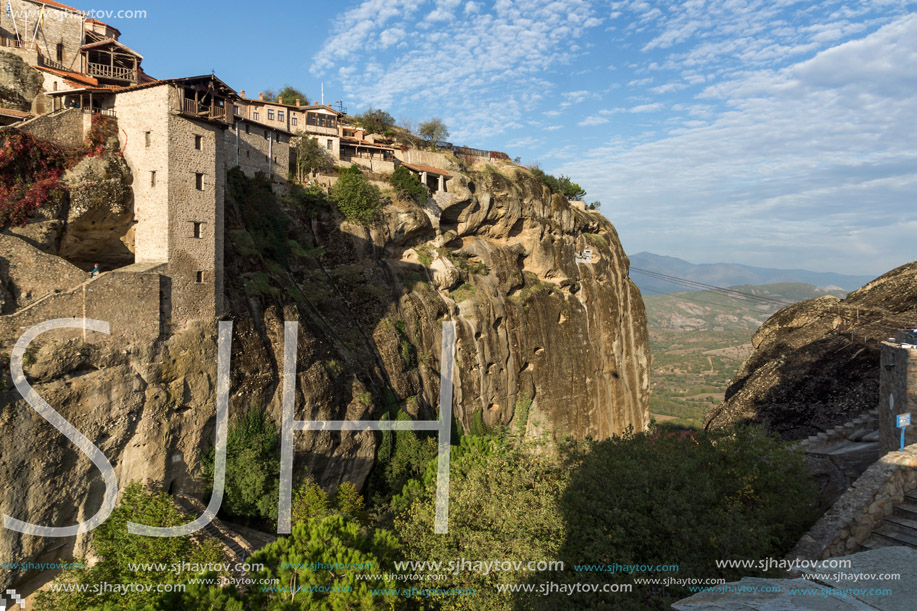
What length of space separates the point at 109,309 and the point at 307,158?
25.1 m

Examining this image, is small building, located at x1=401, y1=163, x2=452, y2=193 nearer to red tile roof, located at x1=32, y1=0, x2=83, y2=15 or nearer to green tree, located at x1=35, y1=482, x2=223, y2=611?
red tile roof, located at x1=32, y1=0, x2=83, y2=15

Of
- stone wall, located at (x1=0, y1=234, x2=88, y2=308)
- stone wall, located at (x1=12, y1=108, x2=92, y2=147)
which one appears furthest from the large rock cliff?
stone wall, located at (x1=12, y1=108, x2=92, y2=147)

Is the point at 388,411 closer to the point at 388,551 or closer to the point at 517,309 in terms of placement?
the point at 388,551

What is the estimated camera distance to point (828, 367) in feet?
83.4

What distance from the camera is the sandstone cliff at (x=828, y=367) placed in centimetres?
2386

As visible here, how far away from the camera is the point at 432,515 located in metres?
18.2

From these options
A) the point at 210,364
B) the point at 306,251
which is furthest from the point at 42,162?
→ the point at 306,251

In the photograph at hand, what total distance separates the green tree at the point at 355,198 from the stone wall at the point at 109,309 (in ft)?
64.4

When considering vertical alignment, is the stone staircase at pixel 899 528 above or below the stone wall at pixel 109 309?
below

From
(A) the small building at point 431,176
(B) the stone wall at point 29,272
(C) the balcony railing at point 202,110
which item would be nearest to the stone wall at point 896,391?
(C) the balcony railing at point 202,110

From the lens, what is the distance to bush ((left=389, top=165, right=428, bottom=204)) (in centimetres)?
4409

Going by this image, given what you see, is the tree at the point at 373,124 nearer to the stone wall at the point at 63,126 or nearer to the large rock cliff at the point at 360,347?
the large rock cliff at the point at 360,347

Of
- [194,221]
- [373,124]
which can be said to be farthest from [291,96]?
[194,221]

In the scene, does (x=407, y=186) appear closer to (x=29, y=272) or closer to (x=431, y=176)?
(x=431, y=176)
